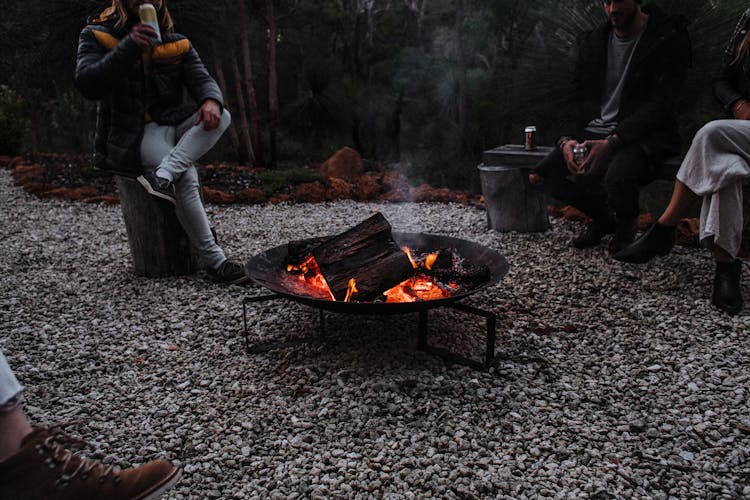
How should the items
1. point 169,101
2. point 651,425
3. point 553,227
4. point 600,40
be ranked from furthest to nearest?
point 553,227, point 600,40, point 169,101, point 651,425

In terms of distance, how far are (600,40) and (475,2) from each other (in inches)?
210

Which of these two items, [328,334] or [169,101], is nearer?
[328,334]

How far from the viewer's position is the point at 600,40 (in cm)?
371

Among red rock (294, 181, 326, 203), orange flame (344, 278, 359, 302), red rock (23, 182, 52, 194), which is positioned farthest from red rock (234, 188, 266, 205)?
orange flame (344, 278, 359, 302)

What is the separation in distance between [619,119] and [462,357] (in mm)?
2290

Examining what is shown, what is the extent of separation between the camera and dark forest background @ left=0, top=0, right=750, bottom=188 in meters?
5.54

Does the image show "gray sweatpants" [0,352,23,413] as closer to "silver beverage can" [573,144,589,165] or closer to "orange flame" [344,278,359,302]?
"orange flame" [344,278,359,302]

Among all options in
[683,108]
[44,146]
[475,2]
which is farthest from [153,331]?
[44,146]

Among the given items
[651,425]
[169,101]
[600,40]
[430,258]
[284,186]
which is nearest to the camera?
[651,425]

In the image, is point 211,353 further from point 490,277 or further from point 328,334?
point 490,277

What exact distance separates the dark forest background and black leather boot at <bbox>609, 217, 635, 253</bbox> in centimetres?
173

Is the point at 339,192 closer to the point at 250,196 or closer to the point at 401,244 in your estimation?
the point at 250,196

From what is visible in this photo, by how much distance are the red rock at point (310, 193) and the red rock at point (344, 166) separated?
1.14m

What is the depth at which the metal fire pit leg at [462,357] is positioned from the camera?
7.71 feet
